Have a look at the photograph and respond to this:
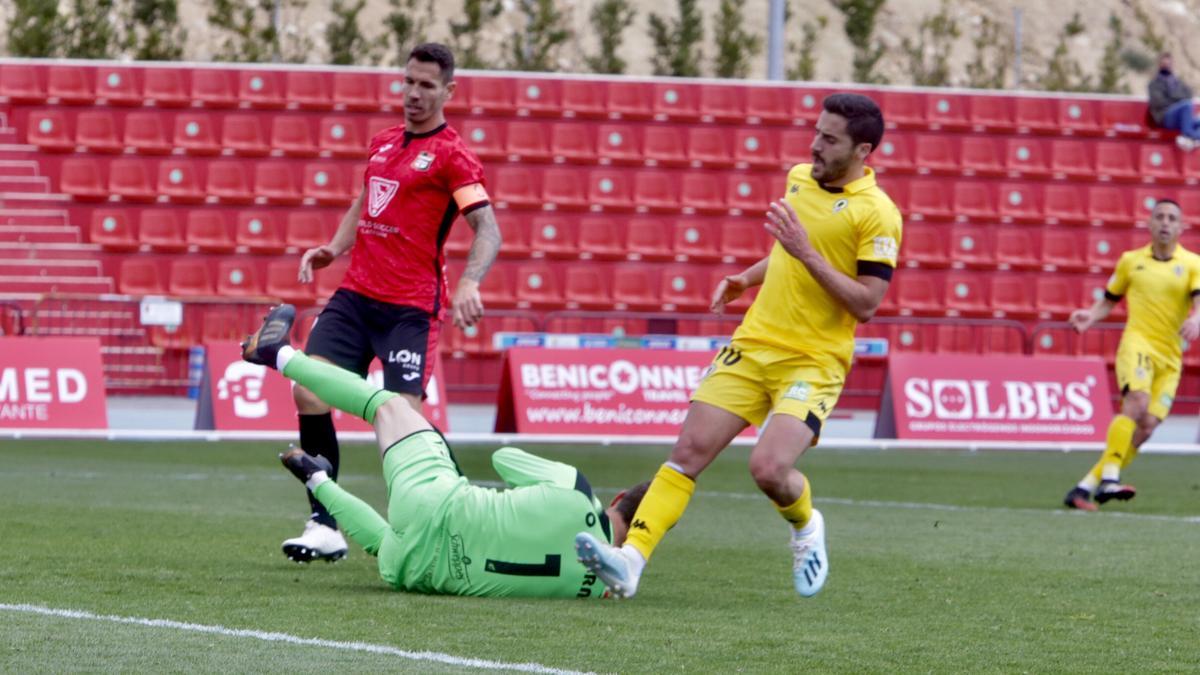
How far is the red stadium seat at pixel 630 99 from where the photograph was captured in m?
29.0

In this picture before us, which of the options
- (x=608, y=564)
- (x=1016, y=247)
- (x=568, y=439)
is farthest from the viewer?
(x=1016, y=247)

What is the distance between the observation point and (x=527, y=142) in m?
28.6

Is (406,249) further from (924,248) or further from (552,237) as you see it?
(924,248)

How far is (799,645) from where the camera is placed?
634 cm

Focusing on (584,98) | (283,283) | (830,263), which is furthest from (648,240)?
(830,263)

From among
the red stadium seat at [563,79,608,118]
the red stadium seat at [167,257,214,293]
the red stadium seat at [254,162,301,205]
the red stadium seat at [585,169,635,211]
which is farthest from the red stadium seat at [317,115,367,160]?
the red stadium seat at [585,169,635,211]

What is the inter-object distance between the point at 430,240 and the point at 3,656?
346 centimetres

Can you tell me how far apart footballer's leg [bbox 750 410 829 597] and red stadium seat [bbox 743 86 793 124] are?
2196 cm

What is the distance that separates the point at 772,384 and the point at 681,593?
3.17 feet

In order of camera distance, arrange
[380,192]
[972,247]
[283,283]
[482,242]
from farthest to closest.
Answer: [972,247], [283,283], [380,192], [482,242]

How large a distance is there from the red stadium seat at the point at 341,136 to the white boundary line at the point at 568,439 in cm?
859

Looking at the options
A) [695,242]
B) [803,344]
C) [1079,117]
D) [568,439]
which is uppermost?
[1079,117]

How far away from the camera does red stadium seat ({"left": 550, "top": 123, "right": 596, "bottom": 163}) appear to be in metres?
28.6

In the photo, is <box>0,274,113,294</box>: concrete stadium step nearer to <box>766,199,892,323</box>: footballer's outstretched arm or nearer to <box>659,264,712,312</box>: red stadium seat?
<box>659,264,712,312</box>: red stadium seat
